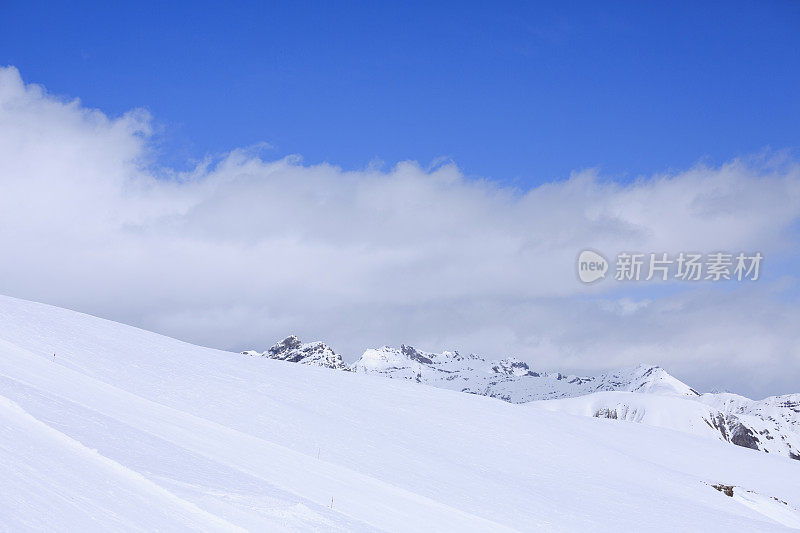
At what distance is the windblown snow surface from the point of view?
12.5m

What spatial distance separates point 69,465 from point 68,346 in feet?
55.6

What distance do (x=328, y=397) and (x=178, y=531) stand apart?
69.2ft

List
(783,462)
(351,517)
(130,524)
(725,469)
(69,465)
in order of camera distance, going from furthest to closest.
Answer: (783,462) < (725,469) < (351,517) < (69,465) < (130,524)

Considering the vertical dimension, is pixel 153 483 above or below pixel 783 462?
below

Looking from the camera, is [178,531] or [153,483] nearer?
[178,531]

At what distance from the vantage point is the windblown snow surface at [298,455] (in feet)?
41.1

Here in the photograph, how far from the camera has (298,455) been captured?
21297 mm

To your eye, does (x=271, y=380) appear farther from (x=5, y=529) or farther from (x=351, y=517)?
(x=5, y=529)

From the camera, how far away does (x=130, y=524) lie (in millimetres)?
10398

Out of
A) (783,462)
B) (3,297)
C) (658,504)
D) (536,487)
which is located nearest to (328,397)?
(536,487)

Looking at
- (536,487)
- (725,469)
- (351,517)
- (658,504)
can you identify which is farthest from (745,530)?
(351,517)

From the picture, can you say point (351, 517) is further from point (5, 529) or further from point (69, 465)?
point (5, 529)

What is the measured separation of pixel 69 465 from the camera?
12.4 meters

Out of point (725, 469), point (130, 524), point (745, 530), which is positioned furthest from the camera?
point (725, 469)
